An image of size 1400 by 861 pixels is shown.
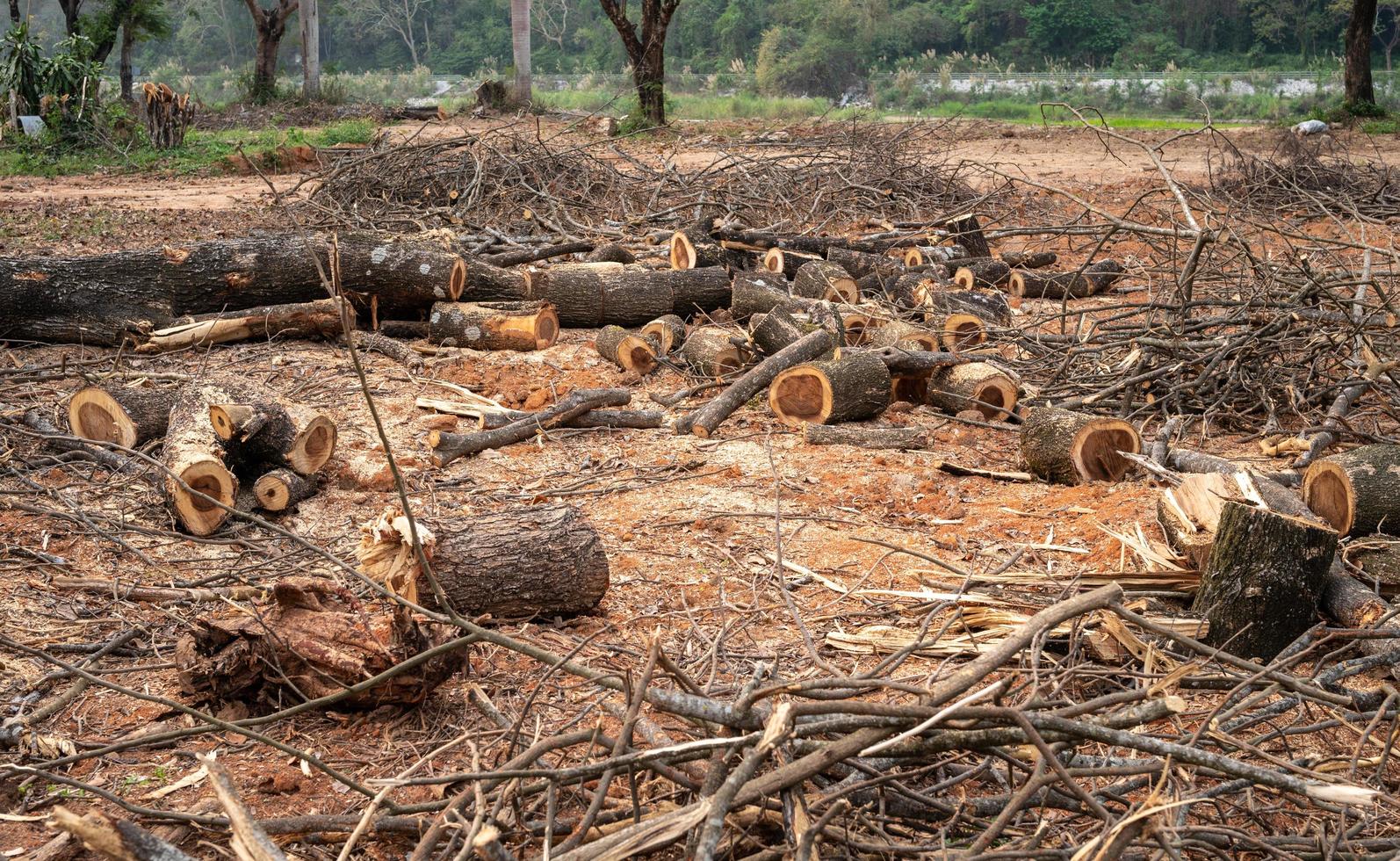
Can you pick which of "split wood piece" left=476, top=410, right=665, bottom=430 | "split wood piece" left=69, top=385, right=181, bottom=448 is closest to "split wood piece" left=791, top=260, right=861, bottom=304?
"split wood piece" left=476, top=410, right=665, bottom=430

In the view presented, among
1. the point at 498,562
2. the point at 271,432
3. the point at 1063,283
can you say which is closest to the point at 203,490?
the point at 271,432

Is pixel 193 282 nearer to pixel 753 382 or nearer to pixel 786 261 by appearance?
pixel 753 382

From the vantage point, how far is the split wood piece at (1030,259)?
1088 centimetres

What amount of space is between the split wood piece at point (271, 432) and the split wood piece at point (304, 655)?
5.56 ft

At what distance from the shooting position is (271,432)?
16.7 feet

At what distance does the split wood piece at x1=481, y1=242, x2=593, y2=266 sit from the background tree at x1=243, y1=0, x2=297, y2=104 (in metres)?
18.1

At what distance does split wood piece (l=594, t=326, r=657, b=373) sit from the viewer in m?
7.37

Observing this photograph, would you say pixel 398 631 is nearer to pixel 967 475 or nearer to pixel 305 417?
pixel 305 417

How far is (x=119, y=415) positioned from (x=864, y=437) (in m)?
3.63

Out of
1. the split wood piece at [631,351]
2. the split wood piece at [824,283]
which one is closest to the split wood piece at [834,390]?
the split wood piece at [631,351]

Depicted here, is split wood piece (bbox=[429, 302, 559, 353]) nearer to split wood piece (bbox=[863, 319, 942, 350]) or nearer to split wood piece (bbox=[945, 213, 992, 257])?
split wood piece (bbox=[863, 319, 942, 350])

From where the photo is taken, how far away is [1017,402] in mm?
6422

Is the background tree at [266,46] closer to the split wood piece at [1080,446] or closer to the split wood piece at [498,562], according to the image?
the split wood piece at [1080,446]

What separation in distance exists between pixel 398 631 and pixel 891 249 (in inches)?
308
